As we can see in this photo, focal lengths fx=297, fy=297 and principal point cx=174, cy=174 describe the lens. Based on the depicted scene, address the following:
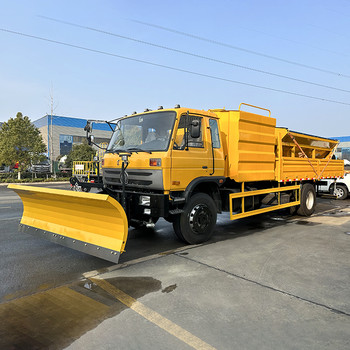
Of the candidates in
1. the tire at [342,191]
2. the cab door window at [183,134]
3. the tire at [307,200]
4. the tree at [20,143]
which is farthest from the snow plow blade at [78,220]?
the tree at [20,143]

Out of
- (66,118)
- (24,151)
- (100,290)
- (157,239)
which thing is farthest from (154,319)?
(66,118)

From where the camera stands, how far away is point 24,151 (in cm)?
2528

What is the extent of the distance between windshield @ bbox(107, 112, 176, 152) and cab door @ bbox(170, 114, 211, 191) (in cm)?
23

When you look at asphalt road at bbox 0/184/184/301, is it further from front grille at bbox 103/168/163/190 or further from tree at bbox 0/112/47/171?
tree at bbox 0/112/47/171

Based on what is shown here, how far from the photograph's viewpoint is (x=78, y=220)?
195 inches

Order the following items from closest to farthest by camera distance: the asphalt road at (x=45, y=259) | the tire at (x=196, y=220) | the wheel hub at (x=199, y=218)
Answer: the asphalt road at (x=45, y=259)
the tire at (x=196, y=220)
the wheel hub at (x=199, y=218)

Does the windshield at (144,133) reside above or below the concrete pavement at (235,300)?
above

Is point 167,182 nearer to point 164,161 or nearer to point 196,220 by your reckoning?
point 164,161

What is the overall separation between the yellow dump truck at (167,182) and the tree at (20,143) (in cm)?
2149

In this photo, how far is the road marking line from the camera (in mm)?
2684

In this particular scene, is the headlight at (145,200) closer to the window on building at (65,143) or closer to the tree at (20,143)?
the tree at (20,143)

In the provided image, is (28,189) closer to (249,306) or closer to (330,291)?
(249,306)

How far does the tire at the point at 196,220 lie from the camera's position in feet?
18.7

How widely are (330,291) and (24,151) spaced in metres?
26.3
